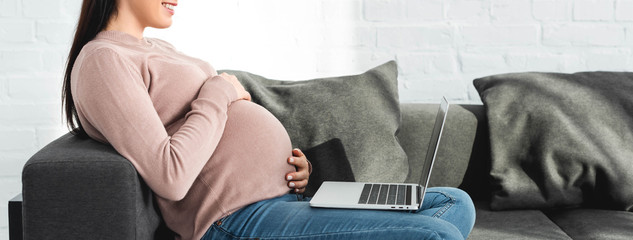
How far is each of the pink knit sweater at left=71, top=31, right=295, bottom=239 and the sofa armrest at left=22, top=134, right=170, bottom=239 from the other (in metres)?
0.05

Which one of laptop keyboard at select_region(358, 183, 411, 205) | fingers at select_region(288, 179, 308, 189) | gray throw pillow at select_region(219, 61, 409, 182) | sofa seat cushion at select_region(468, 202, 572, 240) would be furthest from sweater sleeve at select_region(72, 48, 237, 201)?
sofa seat cushion at select_region(468, 202, 572, 240)

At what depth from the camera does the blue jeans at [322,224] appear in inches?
45.4

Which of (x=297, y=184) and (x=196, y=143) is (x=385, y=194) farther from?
(x=196, y=143)

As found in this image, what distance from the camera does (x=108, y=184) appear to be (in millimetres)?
1123

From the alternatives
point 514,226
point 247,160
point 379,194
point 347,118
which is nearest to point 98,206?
point 247,160

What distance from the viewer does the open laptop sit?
49.0 inches

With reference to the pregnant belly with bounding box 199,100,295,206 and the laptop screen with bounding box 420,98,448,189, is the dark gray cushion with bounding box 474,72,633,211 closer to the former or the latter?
the laptop screen with bounding box 420,98,448,189

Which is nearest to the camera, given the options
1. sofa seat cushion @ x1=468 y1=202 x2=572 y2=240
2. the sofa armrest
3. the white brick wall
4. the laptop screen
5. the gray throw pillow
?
the sofa armrest

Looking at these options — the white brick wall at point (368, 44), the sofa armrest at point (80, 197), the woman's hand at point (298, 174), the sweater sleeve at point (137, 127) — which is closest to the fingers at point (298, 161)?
the woman's hand at point (298, 174)

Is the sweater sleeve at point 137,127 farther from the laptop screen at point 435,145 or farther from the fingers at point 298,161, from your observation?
the laptop screen at point 435,145

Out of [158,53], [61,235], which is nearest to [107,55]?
[158,53]

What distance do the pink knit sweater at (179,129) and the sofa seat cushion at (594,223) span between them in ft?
2.52

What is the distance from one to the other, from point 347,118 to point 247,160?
517 millimetres

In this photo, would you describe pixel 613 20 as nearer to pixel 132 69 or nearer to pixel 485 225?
pixel 485 225
